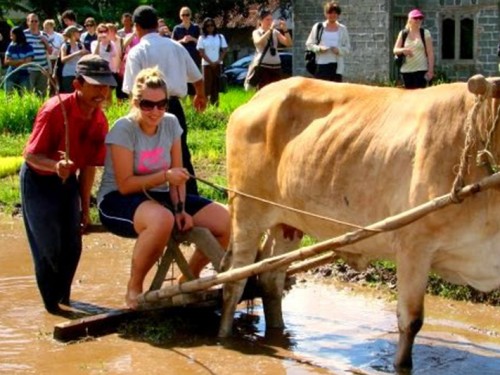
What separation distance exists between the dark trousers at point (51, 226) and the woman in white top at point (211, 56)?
40.0 feet

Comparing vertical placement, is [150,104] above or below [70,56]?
above

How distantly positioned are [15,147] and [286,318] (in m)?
7.94

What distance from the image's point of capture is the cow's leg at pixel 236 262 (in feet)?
25.8

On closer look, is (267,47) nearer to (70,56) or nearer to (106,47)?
(106,47)

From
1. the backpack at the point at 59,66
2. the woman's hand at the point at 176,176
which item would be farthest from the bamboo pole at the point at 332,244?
the backpack at the point at 59,66

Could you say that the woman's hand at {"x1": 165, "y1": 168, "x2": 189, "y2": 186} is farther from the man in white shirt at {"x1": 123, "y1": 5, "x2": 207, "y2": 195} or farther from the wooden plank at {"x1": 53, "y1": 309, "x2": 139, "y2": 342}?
the man in white shirt at {"x1": 123, "y1": 5, "x2": 207, "y2": 195}

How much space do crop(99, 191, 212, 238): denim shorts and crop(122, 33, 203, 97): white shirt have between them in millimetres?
2613

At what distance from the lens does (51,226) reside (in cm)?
819

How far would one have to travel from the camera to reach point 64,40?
20.1 meters

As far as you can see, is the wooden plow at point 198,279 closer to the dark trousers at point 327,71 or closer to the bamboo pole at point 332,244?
the bamboo pole at point 332,244

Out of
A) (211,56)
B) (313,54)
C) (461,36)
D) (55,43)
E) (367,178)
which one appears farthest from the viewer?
(461,36)

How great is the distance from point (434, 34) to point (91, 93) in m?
22.3

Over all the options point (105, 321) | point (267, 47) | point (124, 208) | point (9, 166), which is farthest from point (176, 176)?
point (267, 47)

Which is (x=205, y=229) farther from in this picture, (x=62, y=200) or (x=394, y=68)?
(x=394, y=68)
